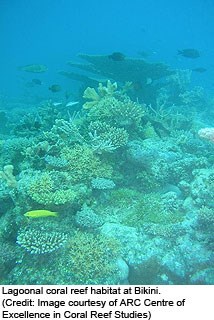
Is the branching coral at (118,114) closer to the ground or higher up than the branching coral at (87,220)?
higher up

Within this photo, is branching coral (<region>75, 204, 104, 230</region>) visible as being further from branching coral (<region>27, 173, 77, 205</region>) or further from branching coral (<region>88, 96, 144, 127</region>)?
branching coral (<region>88, 96, 144, 127</region>)

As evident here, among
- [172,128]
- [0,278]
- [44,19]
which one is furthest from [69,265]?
[44,19]

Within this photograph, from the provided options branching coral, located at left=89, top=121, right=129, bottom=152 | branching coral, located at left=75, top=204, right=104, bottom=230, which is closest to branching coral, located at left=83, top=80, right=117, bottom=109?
branching coral, located at left=89, top=121, right=129, bottom=152

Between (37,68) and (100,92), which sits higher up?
(100,92)

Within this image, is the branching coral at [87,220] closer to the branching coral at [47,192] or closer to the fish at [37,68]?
the branching coral at [47,192]

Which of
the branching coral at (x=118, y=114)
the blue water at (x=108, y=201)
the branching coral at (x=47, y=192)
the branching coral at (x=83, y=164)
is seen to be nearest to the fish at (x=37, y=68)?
the blue water at (x=108, y=201)

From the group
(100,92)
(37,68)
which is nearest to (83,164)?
(100,92)

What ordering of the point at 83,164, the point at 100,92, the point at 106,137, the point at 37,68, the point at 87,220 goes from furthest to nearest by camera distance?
the point at 37,68, the point at 100,92, the point at 106,137, the point at 83,164, the point at 87,220

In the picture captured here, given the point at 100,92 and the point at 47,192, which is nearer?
the point at 47,192

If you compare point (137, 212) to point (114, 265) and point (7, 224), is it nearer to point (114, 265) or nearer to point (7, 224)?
Result: point (114, 265)

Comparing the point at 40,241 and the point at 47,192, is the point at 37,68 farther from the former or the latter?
the point at 40,241

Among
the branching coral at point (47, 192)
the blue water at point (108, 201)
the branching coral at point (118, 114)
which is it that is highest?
the branching coral at point (118, 114)

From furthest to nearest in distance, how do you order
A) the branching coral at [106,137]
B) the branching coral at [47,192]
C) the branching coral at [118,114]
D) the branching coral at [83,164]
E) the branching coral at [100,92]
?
the branching coral at [100,92] → the branching coral at [118,114] → the branching coral at [106,137] → the branching coral at [83,164] → the branching coral at [47,192]

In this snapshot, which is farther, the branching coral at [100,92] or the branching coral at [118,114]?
the branching coral at [100,92]
